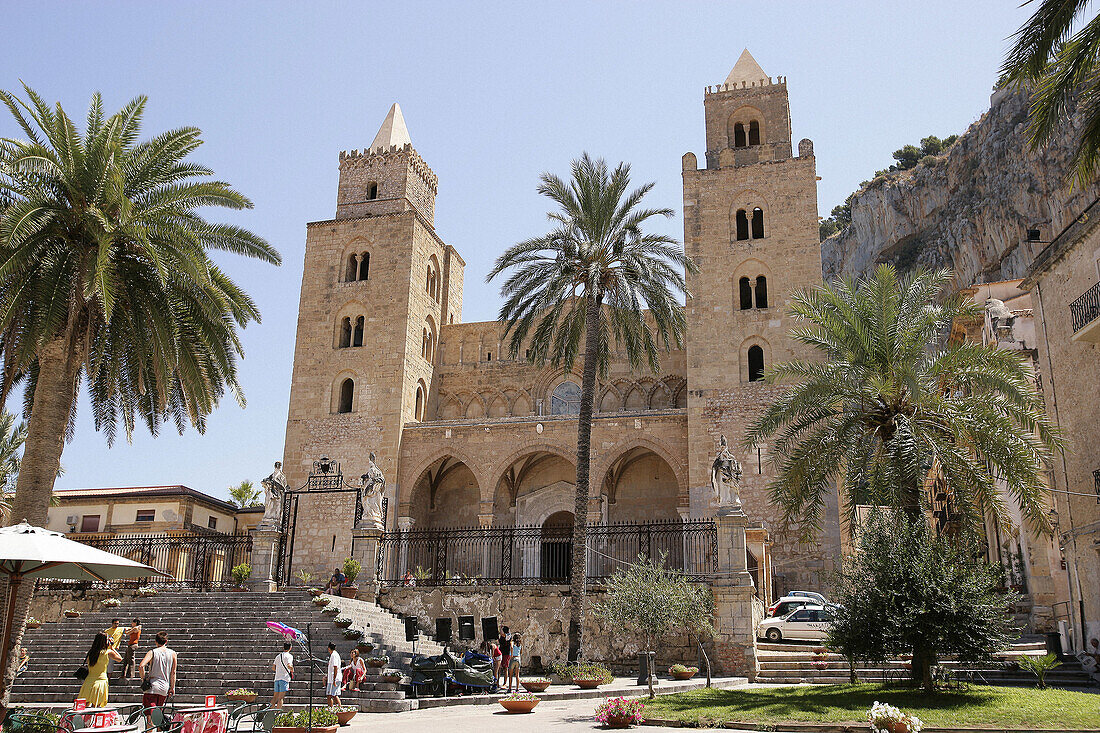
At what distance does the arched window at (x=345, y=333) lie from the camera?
3253 cm

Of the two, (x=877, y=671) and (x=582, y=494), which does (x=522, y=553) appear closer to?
(x=582, y=494)

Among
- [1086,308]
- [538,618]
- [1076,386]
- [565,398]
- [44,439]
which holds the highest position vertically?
[565,398]

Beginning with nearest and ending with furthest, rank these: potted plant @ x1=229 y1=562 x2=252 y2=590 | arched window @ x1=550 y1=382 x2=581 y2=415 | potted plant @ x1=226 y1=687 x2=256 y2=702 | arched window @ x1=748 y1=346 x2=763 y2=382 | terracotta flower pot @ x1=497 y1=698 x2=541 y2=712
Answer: potted plant @ x1=226 y1=687 x2=256 y2=702
terracotta flower pot @ x1=497 y1=698 x2=541 y2=712
potted plant @ x1=229 y1=562 x2=252 y2=590
arched window @ x1=748 y1=346 x2=763 y2=382
arched window @ x1=550 y1=382 x2=581 y2=415

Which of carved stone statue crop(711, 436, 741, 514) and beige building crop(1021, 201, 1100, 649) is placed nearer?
beige building crop(1021, 201, 1100, 649)

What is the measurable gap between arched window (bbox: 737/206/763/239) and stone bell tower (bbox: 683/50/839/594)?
0.03 m

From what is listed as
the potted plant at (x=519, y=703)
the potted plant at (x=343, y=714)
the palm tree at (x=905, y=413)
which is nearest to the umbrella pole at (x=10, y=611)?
the potted plant at (x=343, y=714)

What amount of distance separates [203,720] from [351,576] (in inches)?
484

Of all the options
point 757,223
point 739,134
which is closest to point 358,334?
point 757,223

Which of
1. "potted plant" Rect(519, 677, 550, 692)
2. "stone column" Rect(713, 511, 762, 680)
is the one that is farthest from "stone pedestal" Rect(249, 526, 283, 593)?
"stone column" Rect(713, 511, 762, 680)

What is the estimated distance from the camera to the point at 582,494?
1906 centimetres

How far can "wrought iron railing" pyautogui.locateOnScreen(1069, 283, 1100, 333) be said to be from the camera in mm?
16453

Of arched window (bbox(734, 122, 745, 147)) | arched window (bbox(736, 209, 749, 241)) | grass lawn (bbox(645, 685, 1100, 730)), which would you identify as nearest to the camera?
grass lawn (bbox(645, 685, 1100, 730))

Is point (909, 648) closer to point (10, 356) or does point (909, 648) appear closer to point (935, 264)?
point (10, 356)

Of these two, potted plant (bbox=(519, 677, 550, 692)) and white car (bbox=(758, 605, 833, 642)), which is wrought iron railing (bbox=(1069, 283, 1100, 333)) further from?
potted plant (bbox=(519, 677, 550, 692))
